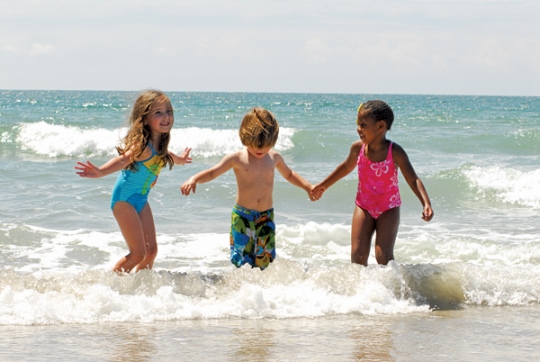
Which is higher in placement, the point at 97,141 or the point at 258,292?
the point at 97,141

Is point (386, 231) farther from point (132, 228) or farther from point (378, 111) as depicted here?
point (132, 228)

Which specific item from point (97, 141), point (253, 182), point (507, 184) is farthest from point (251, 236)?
point (97, 141)

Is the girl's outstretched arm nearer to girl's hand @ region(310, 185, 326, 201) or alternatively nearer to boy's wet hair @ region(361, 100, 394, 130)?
girl's hand @ region(310, 185, 326, 201)

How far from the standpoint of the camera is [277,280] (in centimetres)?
544

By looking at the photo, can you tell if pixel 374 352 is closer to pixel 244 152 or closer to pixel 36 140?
pixel 244 152

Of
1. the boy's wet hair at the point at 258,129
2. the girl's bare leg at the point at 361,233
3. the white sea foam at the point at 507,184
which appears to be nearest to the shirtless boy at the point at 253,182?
the boy's wet hair at the point at 258,129

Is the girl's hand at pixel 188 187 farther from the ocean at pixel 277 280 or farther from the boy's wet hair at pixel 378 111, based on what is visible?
the boy's wet hair at pixel 378 111

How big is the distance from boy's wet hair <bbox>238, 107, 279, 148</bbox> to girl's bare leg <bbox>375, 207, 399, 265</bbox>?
101 centimetres

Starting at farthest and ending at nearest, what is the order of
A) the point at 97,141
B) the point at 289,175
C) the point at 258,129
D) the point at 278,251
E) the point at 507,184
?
the point at 97,141 → the point at 507,184 → the point at 278,251 → the point at 289,175 → the point at 258,129

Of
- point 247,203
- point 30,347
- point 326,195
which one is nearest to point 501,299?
point 247,203

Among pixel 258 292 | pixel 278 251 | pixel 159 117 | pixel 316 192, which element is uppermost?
pixel 159 117

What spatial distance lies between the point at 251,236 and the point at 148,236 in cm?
78

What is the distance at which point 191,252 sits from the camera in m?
7.90

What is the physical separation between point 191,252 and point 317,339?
12.1 ft
